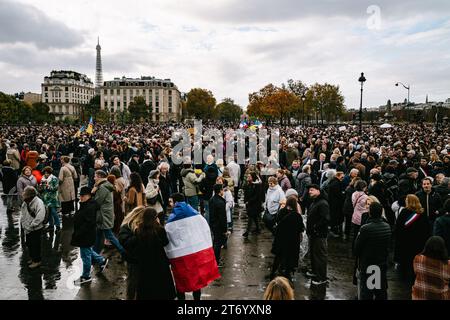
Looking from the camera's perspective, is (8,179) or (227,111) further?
(227,111)

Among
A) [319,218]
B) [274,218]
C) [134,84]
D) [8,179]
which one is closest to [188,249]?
[319,218]

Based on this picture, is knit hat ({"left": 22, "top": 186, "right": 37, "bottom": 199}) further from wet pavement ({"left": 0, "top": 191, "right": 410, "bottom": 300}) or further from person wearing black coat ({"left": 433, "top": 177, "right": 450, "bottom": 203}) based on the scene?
person wearing black coat ({"left": 433, "top": 177, "right": 450, "bottom": 203})

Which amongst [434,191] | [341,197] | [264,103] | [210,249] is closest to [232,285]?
[210,249]

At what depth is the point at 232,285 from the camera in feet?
21.8

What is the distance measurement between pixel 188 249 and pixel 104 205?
10.4 feet

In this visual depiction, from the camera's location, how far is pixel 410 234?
22.1ft

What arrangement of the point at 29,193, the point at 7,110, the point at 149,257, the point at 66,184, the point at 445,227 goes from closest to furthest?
the point at 149,257
the point at 445,227
the point at 29,193
the point at 66,184
the point at 7,110

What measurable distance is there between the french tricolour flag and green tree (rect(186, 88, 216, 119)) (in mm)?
137211

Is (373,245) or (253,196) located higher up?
(253,196)

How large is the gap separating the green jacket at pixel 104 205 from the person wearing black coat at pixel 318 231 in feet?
13.2

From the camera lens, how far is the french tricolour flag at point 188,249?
194 inches

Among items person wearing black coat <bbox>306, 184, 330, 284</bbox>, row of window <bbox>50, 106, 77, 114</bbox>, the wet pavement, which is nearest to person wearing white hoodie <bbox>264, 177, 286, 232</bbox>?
the wet pavement

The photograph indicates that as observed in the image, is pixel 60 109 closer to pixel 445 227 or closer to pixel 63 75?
pixel 63 75
